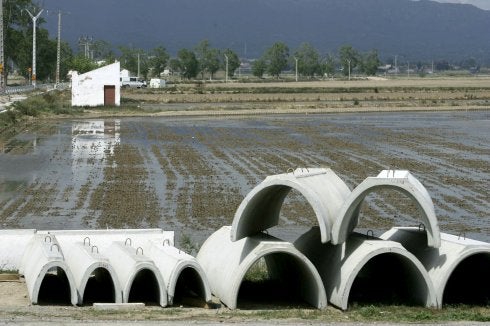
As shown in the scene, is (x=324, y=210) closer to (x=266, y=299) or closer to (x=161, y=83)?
(x=266, y=299)

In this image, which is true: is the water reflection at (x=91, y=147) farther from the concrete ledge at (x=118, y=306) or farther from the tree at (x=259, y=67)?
the tree at (x=259, y=67)

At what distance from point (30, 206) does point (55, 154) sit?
12605mm

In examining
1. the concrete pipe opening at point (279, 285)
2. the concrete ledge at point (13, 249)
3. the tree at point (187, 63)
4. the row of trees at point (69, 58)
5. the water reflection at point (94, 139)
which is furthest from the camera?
the tree at point (187, 63)

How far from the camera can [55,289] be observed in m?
14.2

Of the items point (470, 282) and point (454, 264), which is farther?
point (470, 282)

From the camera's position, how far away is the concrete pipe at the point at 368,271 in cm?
1282

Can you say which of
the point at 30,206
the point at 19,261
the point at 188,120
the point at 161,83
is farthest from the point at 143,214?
the point at 161,83

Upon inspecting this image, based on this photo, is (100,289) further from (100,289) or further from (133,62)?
(133,62)

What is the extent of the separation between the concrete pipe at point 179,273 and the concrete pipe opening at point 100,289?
0.64 meters

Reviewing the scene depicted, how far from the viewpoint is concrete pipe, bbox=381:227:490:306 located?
514 inches

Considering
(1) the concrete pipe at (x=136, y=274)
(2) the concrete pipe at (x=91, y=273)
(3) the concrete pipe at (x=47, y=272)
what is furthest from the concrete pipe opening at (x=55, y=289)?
(1) the concrete pipe at (x=136, y=274)

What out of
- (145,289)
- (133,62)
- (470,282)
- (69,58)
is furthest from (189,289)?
(133,62)

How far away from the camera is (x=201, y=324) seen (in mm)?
11445

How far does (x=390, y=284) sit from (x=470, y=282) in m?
1.08
